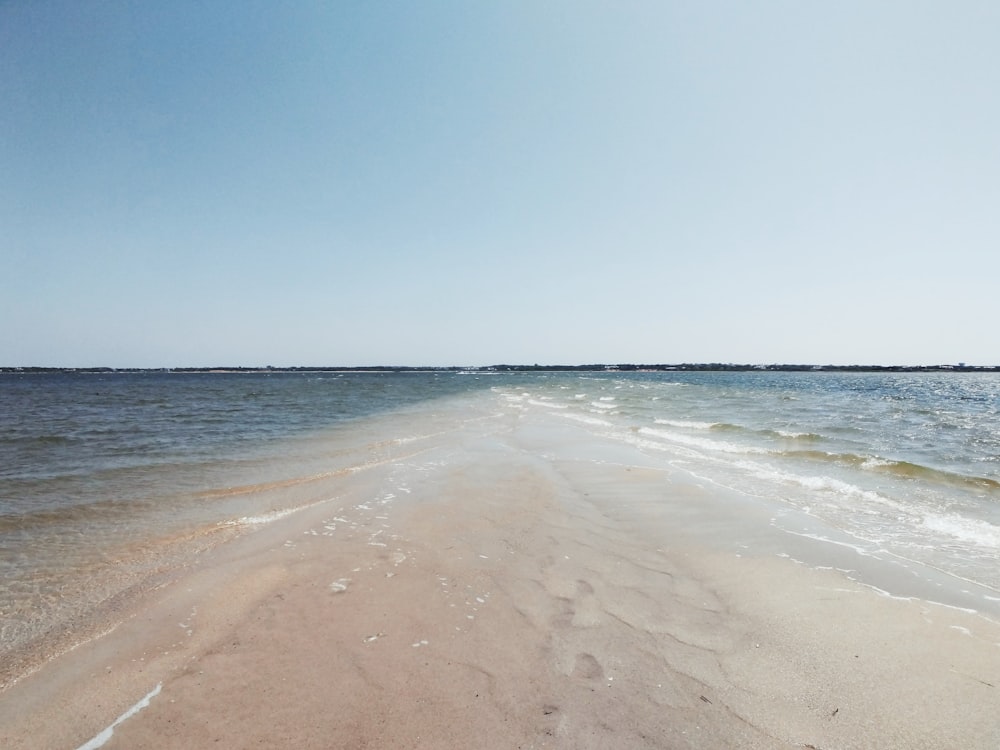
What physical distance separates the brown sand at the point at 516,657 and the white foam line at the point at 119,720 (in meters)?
0.03

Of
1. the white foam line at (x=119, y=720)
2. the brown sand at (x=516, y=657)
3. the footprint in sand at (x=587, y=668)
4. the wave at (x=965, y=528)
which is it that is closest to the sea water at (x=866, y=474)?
the wave at (x=965, y=528)

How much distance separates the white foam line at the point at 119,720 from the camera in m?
2.77

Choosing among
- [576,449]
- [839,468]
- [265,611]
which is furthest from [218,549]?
[839,468]

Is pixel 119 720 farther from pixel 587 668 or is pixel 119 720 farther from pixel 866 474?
pixel 866 474

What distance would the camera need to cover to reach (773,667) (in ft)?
11.7

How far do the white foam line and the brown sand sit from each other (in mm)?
34

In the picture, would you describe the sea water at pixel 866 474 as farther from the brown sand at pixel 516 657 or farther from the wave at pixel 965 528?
the brown sand at pixel 516 657

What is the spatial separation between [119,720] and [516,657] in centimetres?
259

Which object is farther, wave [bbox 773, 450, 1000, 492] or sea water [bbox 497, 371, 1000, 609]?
wave [bbox 773, 450, 1000, 492]

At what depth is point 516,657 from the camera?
11.9 feet

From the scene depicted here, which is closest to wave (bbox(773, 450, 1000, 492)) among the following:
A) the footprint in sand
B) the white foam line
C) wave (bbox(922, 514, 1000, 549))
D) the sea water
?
the sea water

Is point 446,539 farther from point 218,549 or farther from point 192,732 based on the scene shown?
point 192,732

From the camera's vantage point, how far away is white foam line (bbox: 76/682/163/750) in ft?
9.07

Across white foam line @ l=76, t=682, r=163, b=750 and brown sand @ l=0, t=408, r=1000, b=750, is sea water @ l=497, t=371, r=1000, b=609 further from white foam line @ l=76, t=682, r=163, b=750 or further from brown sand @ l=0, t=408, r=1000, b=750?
white foam line @ l=76, t=682, r=163, b=750
